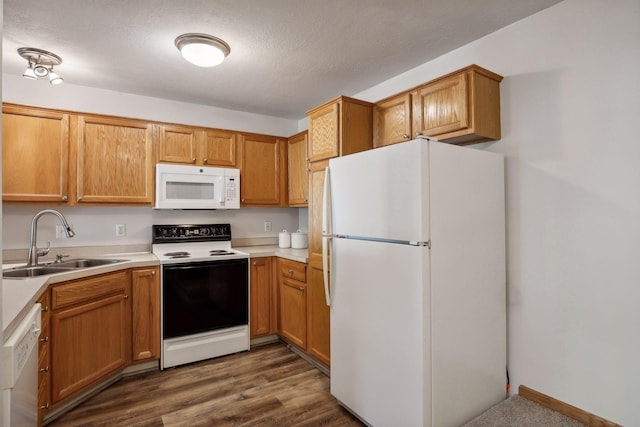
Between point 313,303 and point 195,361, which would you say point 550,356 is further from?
point 195,361

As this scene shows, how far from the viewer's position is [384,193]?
1.88 meters

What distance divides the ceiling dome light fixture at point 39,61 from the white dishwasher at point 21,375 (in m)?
1.80

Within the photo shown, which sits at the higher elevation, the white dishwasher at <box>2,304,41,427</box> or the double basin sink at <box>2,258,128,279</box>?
the double basin sink at <box>2,258,128,279</box>

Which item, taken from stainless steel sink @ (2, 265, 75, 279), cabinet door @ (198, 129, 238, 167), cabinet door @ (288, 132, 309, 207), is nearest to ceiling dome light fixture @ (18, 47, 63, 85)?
cabinet door @ (198, 129, 238, 167)

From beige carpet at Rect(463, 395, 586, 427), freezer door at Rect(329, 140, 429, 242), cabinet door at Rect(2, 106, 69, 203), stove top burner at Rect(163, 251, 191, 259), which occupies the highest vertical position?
cabinet door at Rect(2, 106, 69, 203)

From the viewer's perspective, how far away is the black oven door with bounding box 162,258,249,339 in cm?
291

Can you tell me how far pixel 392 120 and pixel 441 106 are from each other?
0.45 metres

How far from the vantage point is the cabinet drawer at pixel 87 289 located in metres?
2.21

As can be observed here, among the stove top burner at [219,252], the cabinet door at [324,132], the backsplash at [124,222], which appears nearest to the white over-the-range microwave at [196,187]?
the backsplash at [124,222]

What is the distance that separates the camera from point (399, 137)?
8.29 ft

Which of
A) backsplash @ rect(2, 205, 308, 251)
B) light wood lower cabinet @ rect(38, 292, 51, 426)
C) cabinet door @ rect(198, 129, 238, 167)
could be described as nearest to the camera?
light wood lower cabinet @ rect(38, 292, 51, 426)

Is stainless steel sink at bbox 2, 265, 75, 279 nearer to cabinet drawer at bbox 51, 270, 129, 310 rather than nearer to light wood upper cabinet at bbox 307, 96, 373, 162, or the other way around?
cabinet drawer at bbox 51, 270, 129, 310

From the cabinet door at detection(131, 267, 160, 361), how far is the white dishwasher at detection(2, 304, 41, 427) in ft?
4.07

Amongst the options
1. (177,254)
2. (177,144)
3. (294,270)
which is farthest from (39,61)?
(294,270)
